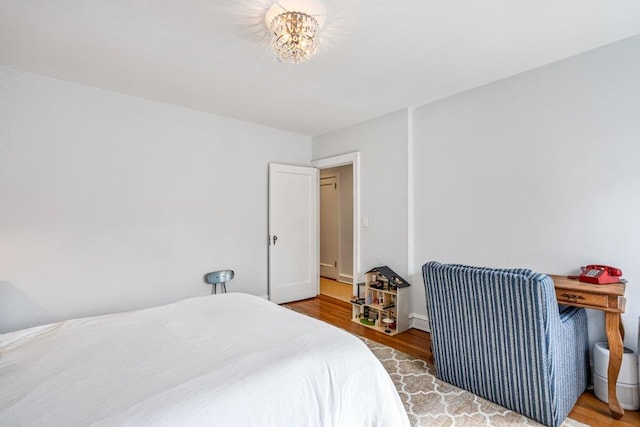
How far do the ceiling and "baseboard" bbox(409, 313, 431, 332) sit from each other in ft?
7.66

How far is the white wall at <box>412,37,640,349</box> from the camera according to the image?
7.05ft

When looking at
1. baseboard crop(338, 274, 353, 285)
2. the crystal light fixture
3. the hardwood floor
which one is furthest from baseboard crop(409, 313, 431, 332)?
the crystal light fixture

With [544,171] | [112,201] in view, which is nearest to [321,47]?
[544,171]

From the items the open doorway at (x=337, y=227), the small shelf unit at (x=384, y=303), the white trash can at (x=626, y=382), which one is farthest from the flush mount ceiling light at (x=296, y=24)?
the open doorway at (x=337, y=227)

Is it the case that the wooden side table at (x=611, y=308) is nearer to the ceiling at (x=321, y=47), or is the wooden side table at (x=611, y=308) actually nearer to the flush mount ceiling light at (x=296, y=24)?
the ceiling at (x=321, y=47)

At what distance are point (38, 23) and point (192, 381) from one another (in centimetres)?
240

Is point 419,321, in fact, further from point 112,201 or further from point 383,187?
point 112,201

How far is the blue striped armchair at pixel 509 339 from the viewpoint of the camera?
171 cm

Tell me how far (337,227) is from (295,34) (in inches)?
173

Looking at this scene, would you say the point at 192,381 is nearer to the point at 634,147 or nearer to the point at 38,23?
the point at 38,23

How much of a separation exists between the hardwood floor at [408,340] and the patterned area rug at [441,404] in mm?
196

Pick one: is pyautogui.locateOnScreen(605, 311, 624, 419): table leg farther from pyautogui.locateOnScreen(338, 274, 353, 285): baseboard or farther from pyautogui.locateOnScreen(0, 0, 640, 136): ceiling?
pyautogui.locateOnScreen(338, 274, 353, 285): baseboard

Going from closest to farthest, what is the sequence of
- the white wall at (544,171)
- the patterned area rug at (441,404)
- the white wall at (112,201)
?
the patterned area rug at (441,404) < the white wall at (544,171) < the white wall at (112,201)

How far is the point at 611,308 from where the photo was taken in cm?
183
